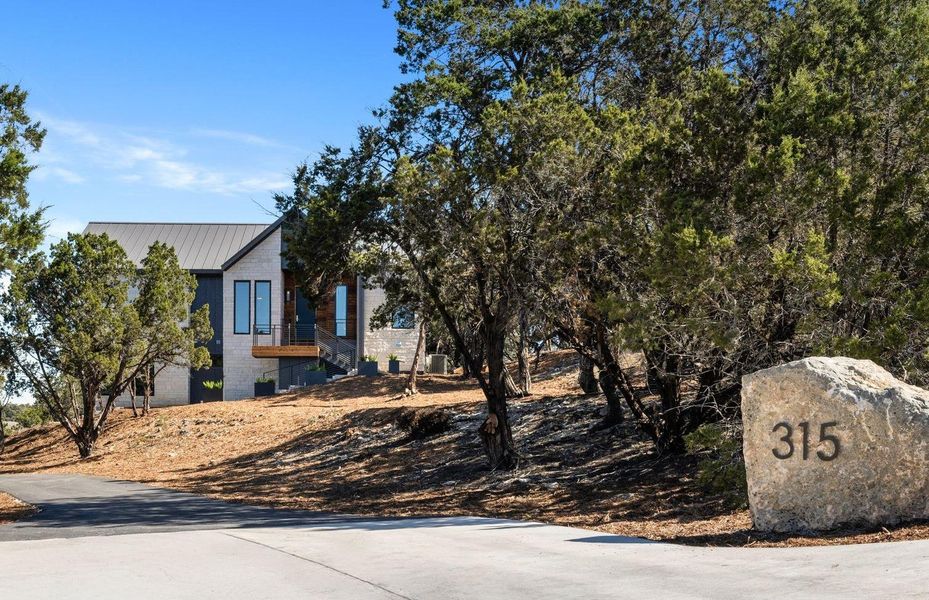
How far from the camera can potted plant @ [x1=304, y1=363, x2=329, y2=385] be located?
38.0 metres

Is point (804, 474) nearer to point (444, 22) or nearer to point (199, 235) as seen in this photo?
point (444, 22)

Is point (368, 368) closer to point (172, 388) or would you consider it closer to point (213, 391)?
point (213, 391)

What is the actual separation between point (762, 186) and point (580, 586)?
21.9 feet

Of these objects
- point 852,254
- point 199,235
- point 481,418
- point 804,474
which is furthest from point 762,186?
point 199,235

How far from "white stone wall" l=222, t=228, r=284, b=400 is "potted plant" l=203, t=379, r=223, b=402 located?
0.22 metres

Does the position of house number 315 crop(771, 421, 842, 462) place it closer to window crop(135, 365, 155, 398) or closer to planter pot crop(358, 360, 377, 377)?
planter pot crop(358, 360, 377, 377)

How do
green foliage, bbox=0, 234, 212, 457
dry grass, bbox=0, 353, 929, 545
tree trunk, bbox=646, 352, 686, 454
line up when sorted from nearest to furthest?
1. dry grass, bbox=0, 353, 929, 545
2. tree trunk, bbox=646, 352, 686, 454
3. green foliage, bbox=0, 234, 212, 457

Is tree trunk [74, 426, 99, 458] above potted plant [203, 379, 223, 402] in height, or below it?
below

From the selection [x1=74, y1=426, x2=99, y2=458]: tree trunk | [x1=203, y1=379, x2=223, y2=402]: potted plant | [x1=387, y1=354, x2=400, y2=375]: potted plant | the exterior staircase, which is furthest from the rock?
[x1=203, y1=379, x2=223, y2=402]: potted plant

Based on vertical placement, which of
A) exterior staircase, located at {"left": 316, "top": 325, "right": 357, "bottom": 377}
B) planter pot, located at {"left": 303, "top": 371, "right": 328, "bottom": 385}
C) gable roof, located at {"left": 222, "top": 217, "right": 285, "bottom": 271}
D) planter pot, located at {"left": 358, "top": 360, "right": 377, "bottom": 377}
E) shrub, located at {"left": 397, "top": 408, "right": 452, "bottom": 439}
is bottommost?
shrub, located at {"left": 397, "top": 408, "right": 452, "bottom": 439}

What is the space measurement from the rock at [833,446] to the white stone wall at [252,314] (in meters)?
31.5

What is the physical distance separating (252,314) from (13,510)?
23.6 metres

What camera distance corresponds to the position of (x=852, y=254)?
41.1 ft

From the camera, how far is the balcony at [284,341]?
38.5 meters
